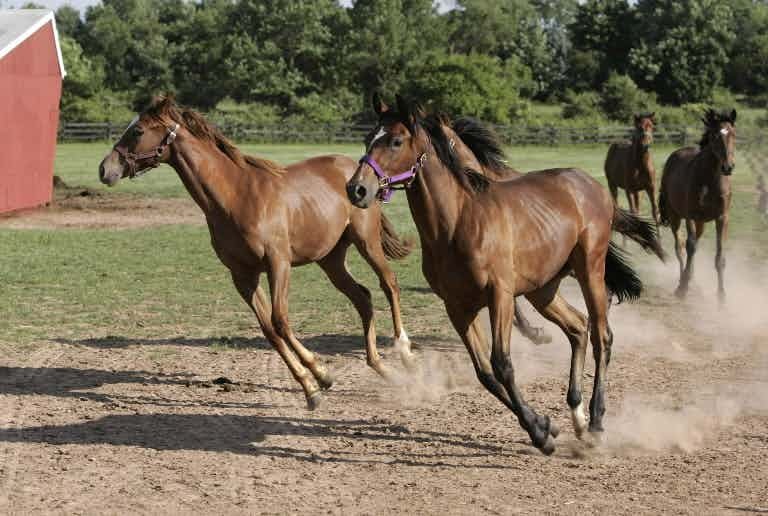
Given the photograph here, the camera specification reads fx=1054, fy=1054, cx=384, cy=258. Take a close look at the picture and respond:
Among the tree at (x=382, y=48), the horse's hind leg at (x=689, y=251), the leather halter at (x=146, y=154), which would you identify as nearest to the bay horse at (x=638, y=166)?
the horse's hind leg at (x=689, y=251)

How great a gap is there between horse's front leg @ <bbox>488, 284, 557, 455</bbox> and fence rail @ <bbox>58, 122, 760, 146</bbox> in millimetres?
46368

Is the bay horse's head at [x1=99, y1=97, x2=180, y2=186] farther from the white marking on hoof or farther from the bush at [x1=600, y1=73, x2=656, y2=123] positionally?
the bush at [x1=600, y1=73, x2=656, y2=123]

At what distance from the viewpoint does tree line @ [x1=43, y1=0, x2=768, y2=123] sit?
6725 centimetres

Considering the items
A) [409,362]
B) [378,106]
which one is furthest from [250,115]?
[378,106]

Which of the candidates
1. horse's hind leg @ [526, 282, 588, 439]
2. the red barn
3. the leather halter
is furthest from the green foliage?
horse's hind leg @ [526, 282, 588, 439]

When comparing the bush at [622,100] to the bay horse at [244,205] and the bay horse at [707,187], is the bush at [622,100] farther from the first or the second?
the bay horse at [244,205]

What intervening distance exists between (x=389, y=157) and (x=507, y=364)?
147 centimetres

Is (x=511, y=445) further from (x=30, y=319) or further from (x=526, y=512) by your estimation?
(x=30, y=319)

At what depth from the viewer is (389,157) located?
623cm

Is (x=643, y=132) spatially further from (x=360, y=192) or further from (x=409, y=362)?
(x=360, y=192)

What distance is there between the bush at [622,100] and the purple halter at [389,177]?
5697 cm

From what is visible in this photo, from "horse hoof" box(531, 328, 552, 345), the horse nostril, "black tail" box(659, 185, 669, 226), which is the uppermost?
the horse nostril

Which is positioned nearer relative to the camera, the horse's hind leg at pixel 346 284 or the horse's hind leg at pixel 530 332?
the horse's hind leg at pixel 346 284

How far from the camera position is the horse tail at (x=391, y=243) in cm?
999
